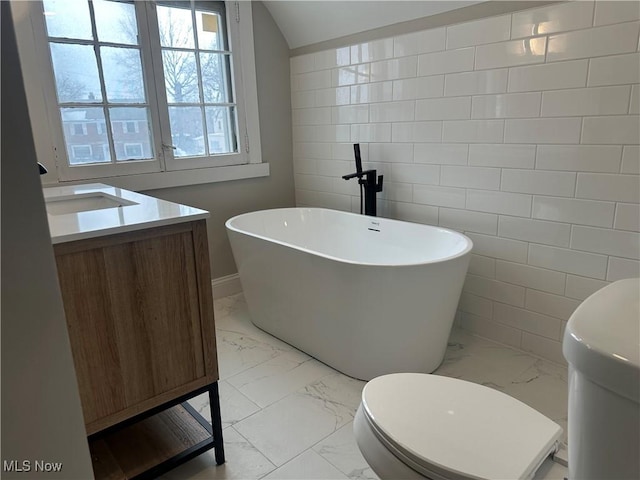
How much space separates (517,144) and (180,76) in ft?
7.02

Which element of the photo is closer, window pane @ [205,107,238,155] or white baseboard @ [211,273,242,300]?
window pane @ [205,107,238,155]

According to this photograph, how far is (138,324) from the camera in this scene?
4.51 ft

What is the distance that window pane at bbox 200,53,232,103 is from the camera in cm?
302

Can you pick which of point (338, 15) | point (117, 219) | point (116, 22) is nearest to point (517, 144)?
point (338, 15)

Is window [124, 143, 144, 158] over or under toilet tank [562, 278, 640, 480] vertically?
over

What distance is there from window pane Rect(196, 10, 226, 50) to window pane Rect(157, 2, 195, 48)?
0.07 metres

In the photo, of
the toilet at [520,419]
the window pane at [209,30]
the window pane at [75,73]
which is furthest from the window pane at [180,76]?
the toilet at [520,419]

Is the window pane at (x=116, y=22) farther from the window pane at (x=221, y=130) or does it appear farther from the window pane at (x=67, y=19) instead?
the window pane at (x=221, y=130)

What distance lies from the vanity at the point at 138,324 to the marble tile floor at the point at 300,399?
0.58 ft

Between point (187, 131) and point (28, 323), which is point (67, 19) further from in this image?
point (28, 323)

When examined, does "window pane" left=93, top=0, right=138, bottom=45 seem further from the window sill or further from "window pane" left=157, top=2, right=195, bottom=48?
the window sill

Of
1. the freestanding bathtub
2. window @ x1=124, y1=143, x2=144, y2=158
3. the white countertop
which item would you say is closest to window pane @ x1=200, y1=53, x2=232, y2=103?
window @ x1=124, y1=143, x2=144, y2=158

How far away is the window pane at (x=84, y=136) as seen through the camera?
2.50 meters

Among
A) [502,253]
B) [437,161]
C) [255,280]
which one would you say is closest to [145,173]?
[255,280]
